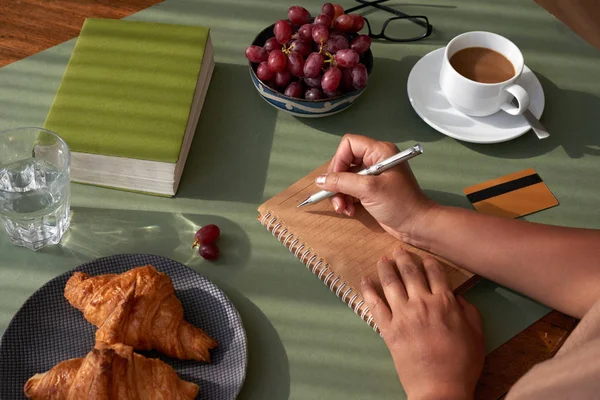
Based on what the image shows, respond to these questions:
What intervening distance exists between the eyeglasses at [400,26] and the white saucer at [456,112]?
0.32 ft

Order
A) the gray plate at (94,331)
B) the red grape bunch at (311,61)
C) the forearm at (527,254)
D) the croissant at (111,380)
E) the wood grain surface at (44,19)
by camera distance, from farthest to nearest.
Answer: the wood grain surface at (44,19) → the red grape bunch at (311,61) → the forearm at (527,254) → the gray plate at (94,331) → the croissant at (111,380)

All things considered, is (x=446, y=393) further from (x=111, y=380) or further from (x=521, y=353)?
(x=111, y=380)

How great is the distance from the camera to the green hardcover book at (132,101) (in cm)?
121

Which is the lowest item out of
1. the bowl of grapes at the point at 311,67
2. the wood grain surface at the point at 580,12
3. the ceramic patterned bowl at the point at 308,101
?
the ceramic patterned bowl at the point at 308,101

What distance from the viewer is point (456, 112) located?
1.37 metres

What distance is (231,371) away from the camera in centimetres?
102

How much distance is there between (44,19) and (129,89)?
1.19 ft

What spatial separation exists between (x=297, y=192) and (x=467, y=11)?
25.5 inches

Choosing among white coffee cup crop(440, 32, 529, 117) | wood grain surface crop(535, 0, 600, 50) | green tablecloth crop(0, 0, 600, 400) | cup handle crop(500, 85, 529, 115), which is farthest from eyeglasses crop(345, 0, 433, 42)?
wood grain surface crop(535, 0, 600, 50)

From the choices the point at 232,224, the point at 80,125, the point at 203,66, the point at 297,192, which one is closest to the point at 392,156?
the point at 297,192

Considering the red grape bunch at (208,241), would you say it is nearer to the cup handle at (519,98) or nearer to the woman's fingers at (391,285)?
the woman's fingers at (391,285)

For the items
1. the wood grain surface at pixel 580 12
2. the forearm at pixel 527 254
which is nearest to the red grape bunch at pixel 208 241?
the forearm at pixel 527 254

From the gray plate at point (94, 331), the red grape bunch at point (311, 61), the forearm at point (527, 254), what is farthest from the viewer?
the red grape bunch at point (311, 61)

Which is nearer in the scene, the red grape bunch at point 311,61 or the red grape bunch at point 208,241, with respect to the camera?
the red grape bunch at point 208,241
